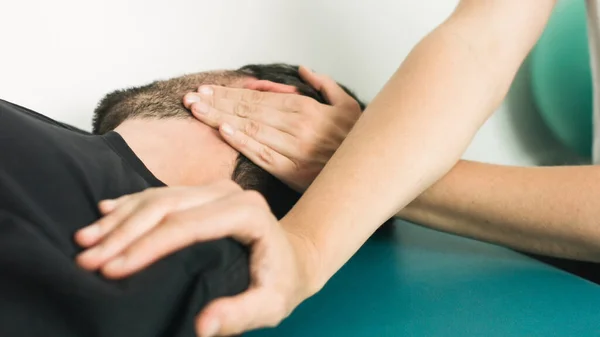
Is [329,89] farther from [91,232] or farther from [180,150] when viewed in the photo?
[91,232]

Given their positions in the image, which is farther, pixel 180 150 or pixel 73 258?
pixel 180 150

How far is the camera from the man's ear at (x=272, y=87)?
89cm

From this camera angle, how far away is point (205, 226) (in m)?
0.41

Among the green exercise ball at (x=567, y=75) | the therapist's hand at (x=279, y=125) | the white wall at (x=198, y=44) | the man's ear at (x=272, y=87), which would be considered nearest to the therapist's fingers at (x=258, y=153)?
the therapist's hand at (x=279, y=125)

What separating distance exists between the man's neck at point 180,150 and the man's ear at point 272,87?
0.41 feet

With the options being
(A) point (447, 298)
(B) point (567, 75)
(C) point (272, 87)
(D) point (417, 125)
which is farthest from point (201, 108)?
(B) point (567, 75)

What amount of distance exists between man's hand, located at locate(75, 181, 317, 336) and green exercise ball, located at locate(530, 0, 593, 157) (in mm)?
977

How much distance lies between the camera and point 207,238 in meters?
0.41

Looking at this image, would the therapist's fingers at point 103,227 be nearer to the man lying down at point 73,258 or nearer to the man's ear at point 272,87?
the man lying down at point 73,258

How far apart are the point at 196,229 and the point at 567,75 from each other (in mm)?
1082

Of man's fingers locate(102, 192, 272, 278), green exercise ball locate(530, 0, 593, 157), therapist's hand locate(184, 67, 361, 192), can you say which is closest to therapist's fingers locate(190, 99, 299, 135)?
therapist's hand locate(184, 67, 361, 192)

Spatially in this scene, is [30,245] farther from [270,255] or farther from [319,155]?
[319,155]

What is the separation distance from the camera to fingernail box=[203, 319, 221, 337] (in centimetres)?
39

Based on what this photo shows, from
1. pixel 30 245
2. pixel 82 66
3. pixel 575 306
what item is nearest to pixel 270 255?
pixel 30 245
